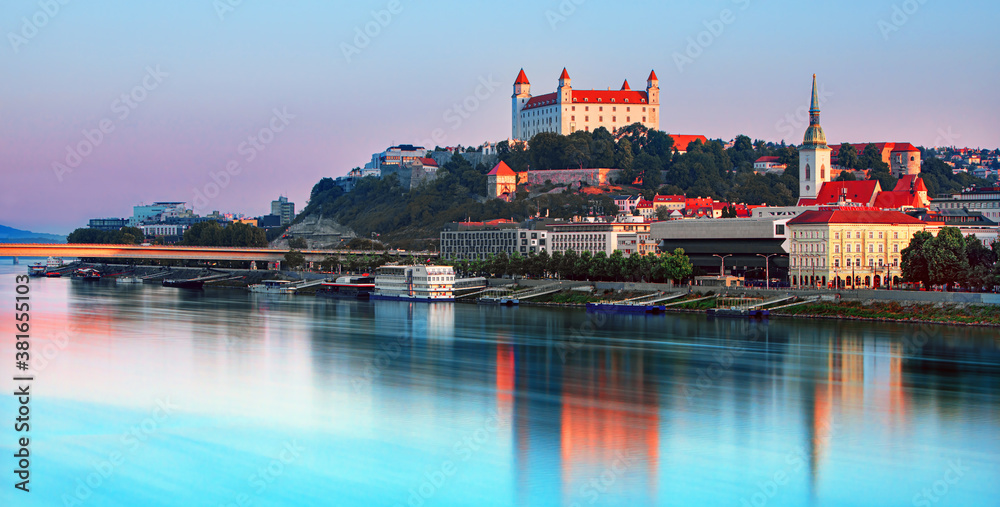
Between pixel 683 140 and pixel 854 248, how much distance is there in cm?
5714

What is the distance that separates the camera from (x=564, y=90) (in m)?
112

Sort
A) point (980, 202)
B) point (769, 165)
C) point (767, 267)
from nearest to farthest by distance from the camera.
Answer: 1. point (767, 267)
2. point (980, 202)
3. point (769, 165)

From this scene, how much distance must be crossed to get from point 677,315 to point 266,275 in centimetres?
4868

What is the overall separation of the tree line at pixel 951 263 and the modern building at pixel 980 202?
1924cm

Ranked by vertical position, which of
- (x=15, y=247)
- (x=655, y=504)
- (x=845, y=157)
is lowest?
(x=655, y=504)

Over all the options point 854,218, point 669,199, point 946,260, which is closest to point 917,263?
point 946,260

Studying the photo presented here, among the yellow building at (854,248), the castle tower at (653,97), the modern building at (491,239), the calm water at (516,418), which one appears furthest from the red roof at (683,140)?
the calm water at (516,418)

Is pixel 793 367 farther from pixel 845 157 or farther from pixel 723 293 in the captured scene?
pixel 845 157

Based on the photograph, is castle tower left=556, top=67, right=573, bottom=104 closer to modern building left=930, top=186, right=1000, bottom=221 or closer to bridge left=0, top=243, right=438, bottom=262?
bridge left=0, top=243, right=438, bottom=262

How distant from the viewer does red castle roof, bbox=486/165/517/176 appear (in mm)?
105750

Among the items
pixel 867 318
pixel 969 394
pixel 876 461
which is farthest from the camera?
pixel 867 318

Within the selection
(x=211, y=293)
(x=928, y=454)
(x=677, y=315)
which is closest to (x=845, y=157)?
(x=677, y=315)

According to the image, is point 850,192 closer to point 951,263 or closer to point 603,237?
point 603,237

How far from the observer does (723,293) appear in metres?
54.6
